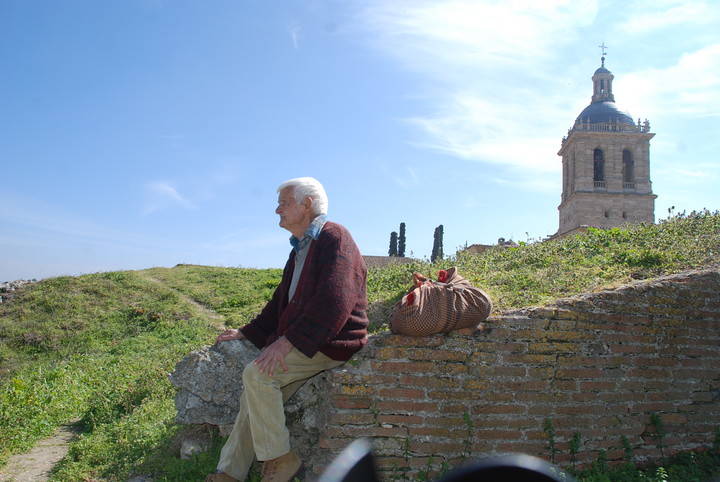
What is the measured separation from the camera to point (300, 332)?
3637 mm

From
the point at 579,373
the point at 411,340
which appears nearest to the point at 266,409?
the point at 411,340

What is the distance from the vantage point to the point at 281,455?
145 inches

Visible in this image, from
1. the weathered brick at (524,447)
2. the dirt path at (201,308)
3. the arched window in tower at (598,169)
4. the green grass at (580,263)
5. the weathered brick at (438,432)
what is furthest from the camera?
→ the arched window in tower at (598,169)

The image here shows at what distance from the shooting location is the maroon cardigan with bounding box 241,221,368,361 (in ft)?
12.0

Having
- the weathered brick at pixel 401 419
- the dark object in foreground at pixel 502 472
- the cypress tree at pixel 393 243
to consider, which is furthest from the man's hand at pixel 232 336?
the cypress tree at pixel 393 243

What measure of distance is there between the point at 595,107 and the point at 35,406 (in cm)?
5432

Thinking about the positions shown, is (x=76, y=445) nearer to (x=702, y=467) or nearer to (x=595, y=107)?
(x=702, y=467)

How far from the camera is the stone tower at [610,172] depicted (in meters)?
50.3

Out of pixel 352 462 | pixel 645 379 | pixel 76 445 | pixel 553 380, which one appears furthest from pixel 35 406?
pixel 352 462

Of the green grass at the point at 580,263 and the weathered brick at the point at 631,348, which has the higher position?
the green grass at the point at 580,263

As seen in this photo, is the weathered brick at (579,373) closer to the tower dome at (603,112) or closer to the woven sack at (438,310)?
the woven sack at (438,310)

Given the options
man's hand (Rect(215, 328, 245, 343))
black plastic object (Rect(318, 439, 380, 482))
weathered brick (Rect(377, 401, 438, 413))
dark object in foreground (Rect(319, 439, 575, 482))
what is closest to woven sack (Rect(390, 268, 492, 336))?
weathered brick (Rect(377, 401, 438, 413))

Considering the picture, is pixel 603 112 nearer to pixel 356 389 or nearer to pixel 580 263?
pixel 580 263

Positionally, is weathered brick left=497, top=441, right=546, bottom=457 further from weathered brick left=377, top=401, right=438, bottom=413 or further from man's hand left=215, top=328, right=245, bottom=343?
man's hand left=215, top=328, right=245, bottom=343
